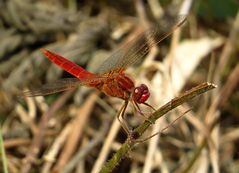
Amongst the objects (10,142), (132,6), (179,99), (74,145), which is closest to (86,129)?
(74,145)

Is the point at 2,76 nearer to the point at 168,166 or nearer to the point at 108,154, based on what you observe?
the point at 108,154

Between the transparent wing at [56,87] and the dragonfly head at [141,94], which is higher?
the transparent wing at [56,87]

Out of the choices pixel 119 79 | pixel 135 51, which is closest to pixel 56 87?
pixel 119 79

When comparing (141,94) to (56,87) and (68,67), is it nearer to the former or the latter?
(56,87)

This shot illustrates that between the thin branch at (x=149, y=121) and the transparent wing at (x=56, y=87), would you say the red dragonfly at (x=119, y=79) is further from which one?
the thin branch at (x=149, y=121)

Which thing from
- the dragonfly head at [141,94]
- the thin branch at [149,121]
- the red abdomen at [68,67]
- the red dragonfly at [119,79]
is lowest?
the thin branch at [149,121]

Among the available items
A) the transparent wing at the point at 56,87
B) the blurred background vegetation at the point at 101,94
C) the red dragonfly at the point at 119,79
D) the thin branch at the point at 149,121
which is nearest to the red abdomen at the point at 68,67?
the red dragonfly at the point at 119,79
